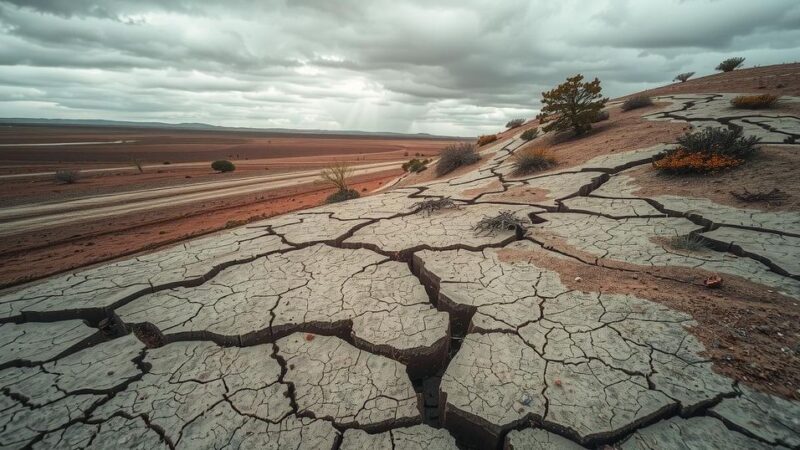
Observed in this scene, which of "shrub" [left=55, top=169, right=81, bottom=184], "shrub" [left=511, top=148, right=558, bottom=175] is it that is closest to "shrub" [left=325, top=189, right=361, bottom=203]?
"shrub" [left=511, top=148, right=558, bottom=175]

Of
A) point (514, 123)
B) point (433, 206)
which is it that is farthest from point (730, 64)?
point (433, 206)

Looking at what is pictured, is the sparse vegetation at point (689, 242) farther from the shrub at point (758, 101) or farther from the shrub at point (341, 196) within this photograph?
the shrub at point (341, 196)

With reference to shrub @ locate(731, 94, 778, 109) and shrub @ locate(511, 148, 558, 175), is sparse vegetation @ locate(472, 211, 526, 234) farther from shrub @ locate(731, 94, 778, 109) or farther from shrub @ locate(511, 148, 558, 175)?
shrub @ locate(731, 94, 778, 109)

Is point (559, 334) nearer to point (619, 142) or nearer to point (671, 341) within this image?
point (671, 341)

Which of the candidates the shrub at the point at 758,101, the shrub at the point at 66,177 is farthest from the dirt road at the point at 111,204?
the shrub at the point at 758,101

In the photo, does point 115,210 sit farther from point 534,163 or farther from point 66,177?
point 534,163
